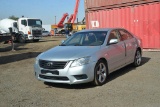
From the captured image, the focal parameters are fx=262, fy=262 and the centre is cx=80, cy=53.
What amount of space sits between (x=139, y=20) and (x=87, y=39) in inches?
306

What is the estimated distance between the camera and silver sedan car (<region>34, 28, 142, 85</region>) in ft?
21.0

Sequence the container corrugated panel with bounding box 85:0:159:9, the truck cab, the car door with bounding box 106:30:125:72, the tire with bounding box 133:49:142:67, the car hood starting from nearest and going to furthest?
the car hood < the car door with bounding box 106:30:125:72 < the tire with bounding box 133:49:142:67 < the container corrugated panel with bounding box 85:0:159:9 < the truck cab

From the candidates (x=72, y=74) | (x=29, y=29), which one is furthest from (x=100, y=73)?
(x=29, y=29)

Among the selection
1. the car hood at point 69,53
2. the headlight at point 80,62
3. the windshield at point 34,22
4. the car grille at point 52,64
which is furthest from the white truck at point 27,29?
the headlight at point 80,62

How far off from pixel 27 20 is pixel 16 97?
842 inches

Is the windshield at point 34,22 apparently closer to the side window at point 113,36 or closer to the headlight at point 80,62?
the side window at point 113,36

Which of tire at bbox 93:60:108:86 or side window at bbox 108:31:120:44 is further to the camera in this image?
side window at bbox 108:31:120:44

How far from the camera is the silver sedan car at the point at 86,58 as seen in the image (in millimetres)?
6387

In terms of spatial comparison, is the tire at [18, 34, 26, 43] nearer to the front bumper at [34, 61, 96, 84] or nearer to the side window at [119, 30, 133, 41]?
the side window at [119, 30, 133, 41]

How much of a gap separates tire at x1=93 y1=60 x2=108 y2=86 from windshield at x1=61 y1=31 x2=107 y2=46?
723 mm

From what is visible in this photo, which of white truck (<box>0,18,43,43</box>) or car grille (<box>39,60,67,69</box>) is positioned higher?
white truck (<box>0,18,43,43</box>)

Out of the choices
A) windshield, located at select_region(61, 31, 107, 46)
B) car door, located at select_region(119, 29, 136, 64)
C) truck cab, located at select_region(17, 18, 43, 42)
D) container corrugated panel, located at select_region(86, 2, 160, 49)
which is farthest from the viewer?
truck cab, located at select_region(17, 18, 43, 42)

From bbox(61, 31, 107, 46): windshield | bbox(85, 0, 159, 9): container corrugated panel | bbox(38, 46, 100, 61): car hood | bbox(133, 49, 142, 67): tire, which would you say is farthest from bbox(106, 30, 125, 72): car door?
bbox(85, 0, 159, 9): container corrugated panel

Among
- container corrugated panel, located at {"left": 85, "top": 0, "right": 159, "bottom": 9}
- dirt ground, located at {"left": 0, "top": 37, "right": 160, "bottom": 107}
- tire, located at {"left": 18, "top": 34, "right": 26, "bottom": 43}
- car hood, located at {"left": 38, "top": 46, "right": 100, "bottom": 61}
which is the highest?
container corrugated panel, located at {"left": 85, "top": 0, "right": 159, "bottom": 9}
